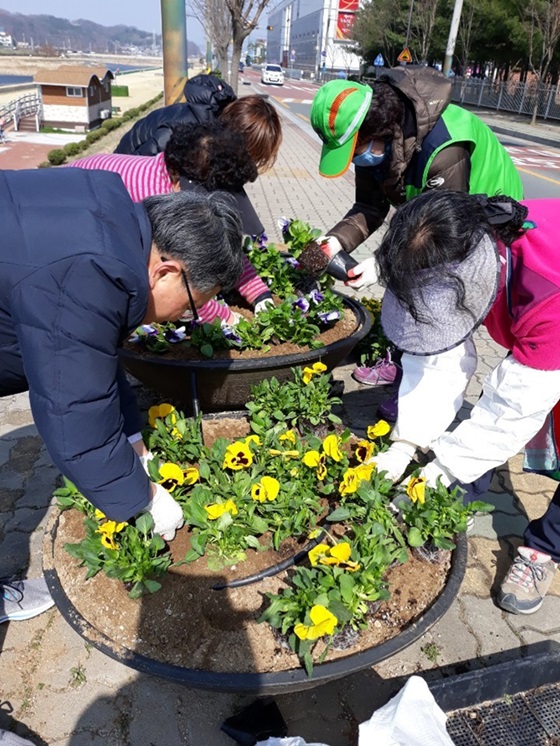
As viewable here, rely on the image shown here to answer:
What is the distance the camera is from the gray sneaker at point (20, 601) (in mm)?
1897

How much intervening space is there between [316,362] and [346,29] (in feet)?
242

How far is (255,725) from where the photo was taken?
1542mm

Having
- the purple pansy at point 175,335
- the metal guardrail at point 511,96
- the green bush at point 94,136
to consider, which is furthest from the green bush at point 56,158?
the metal guardrail at point 511,96

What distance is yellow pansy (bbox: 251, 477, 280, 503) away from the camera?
165 centimetres

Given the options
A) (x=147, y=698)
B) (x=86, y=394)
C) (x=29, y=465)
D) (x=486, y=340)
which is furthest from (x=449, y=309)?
(x=486, y=340)

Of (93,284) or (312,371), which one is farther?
(312,371)

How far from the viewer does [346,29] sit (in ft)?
213

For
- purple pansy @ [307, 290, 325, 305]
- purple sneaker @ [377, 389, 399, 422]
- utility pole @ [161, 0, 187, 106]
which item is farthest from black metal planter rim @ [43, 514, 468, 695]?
utility pole @ [161, 0, 187, 106]

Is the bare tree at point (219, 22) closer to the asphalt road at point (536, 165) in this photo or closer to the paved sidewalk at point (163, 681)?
the asphalt road at point (536, 165)

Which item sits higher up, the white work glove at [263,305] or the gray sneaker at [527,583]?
the white work glove at [263,305]

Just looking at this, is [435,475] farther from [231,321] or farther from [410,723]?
[231,321]

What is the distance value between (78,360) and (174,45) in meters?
7.06

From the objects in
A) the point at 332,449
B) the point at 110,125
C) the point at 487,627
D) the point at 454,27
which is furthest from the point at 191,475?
the point at 454,27

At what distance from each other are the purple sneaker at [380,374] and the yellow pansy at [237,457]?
167cm
